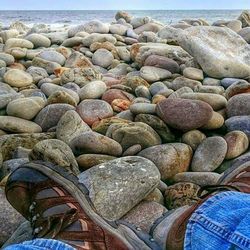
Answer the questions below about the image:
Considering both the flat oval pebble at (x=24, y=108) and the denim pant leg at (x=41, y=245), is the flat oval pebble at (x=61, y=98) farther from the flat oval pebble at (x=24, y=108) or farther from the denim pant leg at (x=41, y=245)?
the denim pant leg at (x=41, y=245)

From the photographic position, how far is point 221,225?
105 cm

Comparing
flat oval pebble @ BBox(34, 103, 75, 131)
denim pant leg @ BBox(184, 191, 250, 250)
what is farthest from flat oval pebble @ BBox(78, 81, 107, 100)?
denim pant leg @ BBox(184, 191, 250, 250)

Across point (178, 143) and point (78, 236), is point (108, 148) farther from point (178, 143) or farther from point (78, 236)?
point (78, 236)

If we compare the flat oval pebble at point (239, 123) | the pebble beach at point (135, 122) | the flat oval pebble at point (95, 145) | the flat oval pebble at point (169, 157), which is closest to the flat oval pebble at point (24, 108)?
the pebble beach at point (135, 122)

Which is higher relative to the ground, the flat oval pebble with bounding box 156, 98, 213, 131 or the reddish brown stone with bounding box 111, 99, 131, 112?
the flat oval pebble with bounding box 156, 98, 213, 131

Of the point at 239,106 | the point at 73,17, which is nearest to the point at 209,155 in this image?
the point at 239,106

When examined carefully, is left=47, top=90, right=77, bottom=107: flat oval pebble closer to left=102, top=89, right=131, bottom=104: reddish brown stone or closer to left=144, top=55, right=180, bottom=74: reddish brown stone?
left=102, top=89, right=131, bottom=104: reddish brown stone

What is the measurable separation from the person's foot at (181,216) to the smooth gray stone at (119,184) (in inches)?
15.9

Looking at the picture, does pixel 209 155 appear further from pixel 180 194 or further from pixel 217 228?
pixel 217 228

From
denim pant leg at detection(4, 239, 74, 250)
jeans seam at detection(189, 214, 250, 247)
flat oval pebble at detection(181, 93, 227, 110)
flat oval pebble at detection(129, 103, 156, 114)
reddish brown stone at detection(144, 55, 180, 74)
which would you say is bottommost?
reddish brown stone at detection(144, 55, 180, 74)

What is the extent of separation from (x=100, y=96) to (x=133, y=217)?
1749 mm

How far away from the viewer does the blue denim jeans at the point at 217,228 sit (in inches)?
39.9

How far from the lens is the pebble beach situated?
206cm

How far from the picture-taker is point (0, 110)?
3250mm
